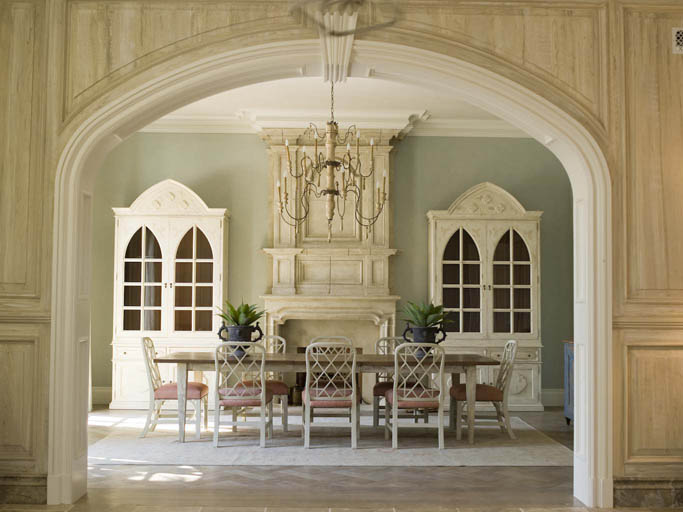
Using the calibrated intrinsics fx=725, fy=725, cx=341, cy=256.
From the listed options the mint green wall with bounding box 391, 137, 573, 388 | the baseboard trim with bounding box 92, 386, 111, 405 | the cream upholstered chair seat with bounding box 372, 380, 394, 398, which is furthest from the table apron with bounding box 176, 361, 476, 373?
the baseboard trim with bounding box 92, 386, 111, 405

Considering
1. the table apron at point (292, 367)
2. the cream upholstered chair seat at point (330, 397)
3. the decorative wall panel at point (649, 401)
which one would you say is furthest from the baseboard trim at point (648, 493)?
the cream upholstered chair seat at point (330, 397)

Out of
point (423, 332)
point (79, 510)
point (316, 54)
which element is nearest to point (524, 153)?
point (423, 332)

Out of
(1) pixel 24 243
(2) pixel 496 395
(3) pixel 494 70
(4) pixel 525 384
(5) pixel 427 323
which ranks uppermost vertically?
(3) pixel 494 70

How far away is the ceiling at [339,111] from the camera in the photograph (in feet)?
26.1

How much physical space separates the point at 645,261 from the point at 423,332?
270cm

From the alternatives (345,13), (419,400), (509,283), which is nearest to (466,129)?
(509,283)

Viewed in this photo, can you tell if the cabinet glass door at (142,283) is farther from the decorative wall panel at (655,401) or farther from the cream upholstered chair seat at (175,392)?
the decorative wall panel at (655,401)

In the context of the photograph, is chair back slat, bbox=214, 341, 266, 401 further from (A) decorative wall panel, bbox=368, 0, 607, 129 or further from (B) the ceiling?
(A) decorative wall panel, bbox=368, 0, 607, 129

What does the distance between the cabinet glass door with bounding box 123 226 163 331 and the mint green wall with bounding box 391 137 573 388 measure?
2888 mm

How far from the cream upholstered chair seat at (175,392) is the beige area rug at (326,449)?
39 cm

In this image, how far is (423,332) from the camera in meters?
7.03

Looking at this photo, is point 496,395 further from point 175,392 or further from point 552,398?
point 175,392

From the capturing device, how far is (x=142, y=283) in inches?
341

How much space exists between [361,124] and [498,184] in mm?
1896
